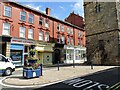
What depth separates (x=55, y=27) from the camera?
106 feet

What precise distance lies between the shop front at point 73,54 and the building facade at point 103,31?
26.9 feet

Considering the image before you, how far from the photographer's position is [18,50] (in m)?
24.1

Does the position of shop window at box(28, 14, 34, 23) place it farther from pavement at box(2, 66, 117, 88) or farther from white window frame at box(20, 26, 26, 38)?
pavement at box(2, 66, 117, 88)

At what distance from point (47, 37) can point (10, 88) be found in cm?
2127

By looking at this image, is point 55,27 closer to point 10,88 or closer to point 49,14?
point 49,14

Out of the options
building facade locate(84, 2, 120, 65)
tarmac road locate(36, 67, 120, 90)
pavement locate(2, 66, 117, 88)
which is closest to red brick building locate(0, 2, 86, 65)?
building facade locate(84, 2, 120, 65)

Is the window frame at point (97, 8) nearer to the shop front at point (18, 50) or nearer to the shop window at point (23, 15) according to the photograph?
the shop window at point (23, 15)

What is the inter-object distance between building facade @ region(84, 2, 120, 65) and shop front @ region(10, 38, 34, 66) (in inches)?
429

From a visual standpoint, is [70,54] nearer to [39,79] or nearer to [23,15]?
[23,15]

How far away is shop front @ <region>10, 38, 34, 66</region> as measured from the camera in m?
23.1

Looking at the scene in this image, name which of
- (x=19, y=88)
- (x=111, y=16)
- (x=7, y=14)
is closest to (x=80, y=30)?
(x=111, y=16)

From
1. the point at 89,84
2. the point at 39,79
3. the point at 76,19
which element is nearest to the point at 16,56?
the point at 39,79

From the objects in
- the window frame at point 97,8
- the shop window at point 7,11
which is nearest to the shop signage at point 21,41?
the shop window at point 7,11

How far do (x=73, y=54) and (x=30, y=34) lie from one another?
48.5 feet
